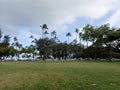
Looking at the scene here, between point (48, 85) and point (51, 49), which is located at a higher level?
point (51, 49)

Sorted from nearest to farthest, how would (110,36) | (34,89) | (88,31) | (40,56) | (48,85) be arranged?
(34,89), (48,85), (110,36), (88,31), (40,56)

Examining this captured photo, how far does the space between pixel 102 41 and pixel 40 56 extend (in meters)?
56.9

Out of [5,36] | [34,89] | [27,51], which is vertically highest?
[5,36]

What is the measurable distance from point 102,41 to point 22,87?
65499 millimetres

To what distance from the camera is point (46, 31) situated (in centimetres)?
13125

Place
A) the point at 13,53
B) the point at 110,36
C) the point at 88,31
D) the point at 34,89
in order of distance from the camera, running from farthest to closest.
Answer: the point at 13,53 < the point at 88,31 < the point at 110,36 < the point at 34,89

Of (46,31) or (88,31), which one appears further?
(46,31)

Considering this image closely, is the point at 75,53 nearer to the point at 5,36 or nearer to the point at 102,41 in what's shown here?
the point at 5,36

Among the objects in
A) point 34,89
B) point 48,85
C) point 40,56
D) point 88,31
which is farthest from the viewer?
point 40,56

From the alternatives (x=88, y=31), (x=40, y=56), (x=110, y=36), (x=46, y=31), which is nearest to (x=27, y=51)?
(x=40, y=56)

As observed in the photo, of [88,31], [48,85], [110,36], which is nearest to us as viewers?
[48,85]

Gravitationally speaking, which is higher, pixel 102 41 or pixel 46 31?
pixel 46 31

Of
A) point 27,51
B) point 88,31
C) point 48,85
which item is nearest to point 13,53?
point 27,51

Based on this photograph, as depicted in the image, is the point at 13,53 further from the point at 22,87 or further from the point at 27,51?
the point at 22,87
